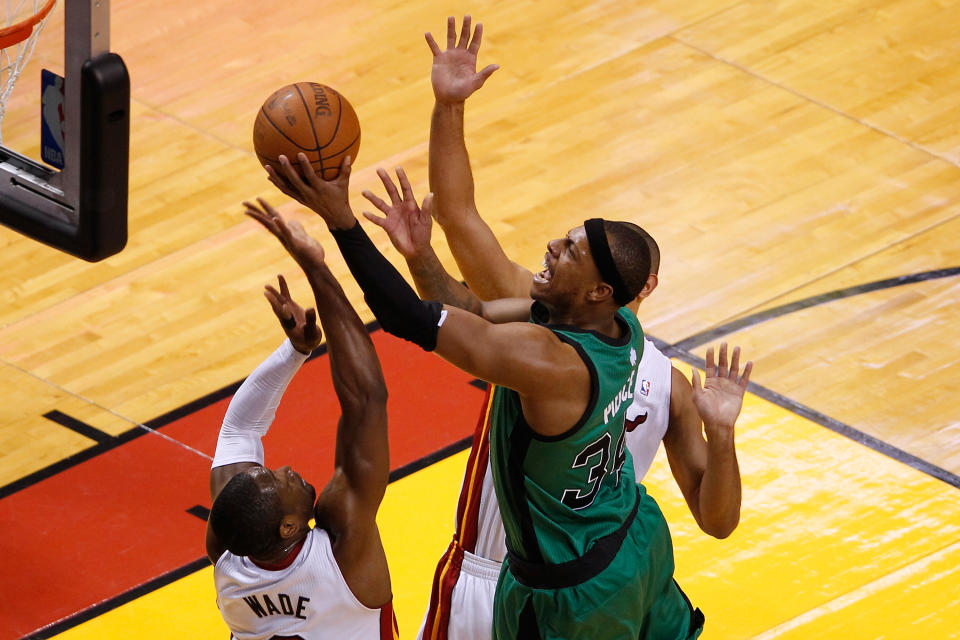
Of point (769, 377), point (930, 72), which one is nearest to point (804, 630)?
point (769, 377)

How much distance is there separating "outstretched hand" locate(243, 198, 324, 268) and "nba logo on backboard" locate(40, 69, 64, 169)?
188 cm

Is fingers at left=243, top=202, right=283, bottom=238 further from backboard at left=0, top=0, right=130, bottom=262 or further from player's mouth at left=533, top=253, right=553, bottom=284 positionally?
backboard at left=0, top=0, right=130, bottom=262

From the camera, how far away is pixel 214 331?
29.2 feet

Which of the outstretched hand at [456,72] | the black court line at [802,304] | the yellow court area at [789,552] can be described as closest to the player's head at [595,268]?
the outstretched hand at [456,72]

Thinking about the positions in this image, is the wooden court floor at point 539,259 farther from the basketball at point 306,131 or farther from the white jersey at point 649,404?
the basketball at point 306,131

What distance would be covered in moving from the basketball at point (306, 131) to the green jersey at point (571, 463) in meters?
0.78

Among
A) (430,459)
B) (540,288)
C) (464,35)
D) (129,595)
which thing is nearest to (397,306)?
(540,288)

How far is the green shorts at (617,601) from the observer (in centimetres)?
496

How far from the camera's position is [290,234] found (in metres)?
4.68

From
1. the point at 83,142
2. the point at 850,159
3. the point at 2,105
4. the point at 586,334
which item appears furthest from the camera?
the point at 850,159

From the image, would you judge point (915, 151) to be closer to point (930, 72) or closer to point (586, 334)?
point (930, 72)

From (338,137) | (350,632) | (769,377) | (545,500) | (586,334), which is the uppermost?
(338,137)

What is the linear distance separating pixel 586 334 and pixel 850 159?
553 centimetres

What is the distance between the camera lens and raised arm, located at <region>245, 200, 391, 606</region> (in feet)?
15.7
